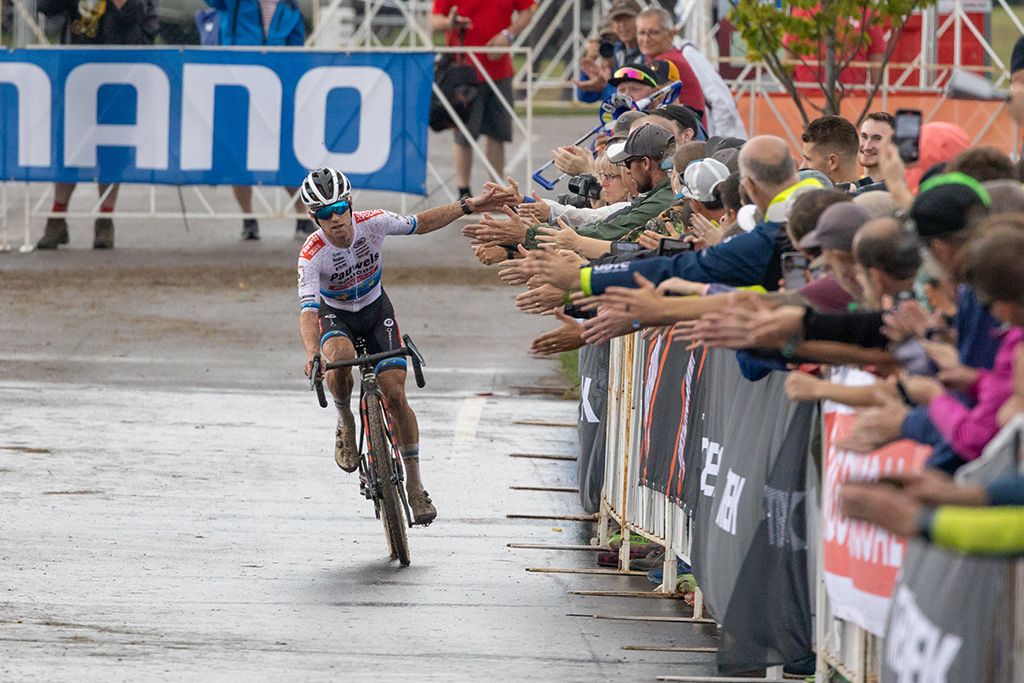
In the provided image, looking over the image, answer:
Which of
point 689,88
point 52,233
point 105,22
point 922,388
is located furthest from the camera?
point 52,233

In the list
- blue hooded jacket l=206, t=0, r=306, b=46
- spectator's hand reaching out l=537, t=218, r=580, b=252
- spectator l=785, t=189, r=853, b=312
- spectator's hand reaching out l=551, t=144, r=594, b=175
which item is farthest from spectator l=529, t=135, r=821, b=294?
blue hooded jacket l=206, t=0, r=306, b=46

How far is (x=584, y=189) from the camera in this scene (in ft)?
38.8

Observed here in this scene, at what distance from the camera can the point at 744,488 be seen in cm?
740

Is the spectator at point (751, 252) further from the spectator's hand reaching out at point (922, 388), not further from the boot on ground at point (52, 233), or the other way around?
the boot on ground at point (52, 233)

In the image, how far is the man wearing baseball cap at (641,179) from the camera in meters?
10.1

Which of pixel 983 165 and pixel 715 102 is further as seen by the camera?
pixel 715 102

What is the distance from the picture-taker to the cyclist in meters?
10.6

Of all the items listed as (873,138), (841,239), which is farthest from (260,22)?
(841,239)

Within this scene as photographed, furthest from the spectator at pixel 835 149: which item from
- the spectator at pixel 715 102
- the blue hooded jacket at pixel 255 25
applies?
the blue hooded jacket at pixel 255 25

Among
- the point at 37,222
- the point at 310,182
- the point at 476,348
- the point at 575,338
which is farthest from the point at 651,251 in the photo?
the point at 37,222

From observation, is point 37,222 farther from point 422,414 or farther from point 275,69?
point 422,414

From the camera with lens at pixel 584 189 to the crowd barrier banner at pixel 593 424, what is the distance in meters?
1.03

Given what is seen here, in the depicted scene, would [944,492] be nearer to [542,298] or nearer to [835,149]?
[542,298]

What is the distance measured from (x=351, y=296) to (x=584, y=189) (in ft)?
5.78
